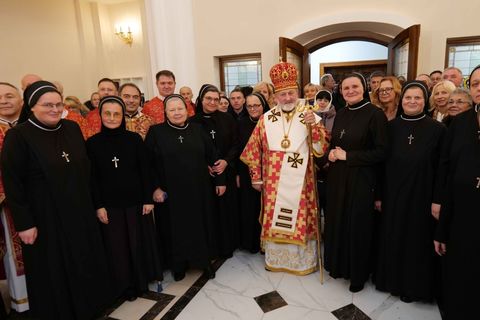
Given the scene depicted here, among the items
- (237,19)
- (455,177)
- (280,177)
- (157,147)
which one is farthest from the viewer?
(237,19)

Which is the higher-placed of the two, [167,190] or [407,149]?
[407,149]

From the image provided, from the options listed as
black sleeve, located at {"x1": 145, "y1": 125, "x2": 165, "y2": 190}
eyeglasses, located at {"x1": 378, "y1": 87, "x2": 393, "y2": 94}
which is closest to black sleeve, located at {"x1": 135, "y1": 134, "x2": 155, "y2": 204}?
black sleeve, located at {"x1": 145, "y1": 125, "x2": 165, "y2": 190}

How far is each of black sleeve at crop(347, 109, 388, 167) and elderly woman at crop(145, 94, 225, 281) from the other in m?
1.33

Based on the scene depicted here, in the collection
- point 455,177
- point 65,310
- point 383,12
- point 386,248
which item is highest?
point 383,12

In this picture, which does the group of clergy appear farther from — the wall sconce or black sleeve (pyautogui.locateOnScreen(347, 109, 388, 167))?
the wall sconce

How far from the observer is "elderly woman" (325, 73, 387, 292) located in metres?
2.62

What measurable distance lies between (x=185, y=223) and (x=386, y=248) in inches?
68.4

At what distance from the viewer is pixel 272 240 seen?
3162 mm

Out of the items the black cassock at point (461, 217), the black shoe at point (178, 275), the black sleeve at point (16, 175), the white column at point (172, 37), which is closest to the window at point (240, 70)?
the white column at point (172, 37)

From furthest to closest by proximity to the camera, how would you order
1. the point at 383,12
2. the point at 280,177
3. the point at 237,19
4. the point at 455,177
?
1. the point at 237,19
2. the point at 383,12
3. the point at 280,177
4. the point at 455,177

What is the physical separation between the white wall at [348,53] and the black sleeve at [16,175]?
36.5ft

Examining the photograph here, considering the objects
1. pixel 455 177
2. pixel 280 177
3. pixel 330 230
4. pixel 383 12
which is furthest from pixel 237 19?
pixel 455 177

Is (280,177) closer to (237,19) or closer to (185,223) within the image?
(185,223)

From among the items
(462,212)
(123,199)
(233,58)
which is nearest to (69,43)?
(233,58)
